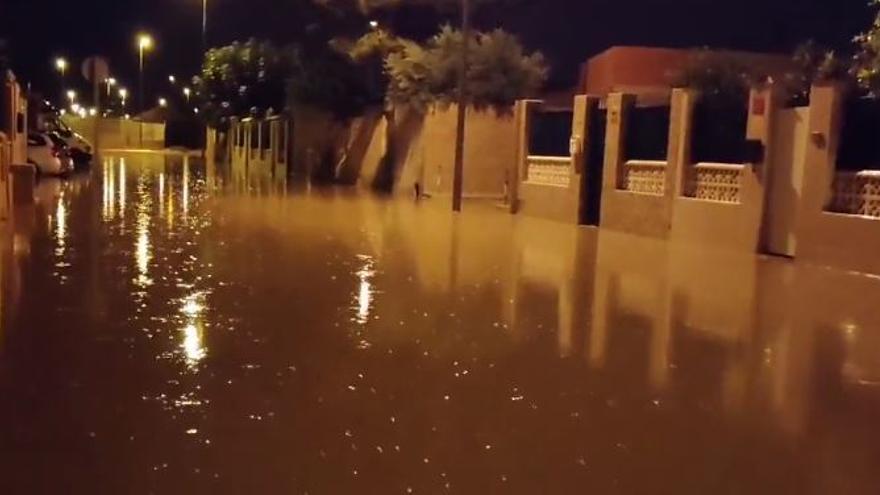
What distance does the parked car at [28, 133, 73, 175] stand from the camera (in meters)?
36.8

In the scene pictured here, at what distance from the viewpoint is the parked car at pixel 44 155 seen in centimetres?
3684

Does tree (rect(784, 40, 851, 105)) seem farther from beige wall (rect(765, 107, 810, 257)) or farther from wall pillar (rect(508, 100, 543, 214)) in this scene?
wall pillar (rect(508, 100, 543, 214))

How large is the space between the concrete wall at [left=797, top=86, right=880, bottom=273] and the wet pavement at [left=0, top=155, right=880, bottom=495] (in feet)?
1.51

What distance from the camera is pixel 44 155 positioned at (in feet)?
122

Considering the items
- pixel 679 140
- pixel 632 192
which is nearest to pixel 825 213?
pixel 679 140

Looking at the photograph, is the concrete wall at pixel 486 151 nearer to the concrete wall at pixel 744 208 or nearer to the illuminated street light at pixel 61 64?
the concrete wall at pixel 744 208

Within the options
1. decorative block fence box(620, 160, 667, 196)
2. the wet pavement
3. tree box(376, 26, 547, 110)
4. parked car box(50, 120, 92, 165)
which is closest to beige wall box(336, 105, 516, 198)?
tree box(376, 26, 547, 110)

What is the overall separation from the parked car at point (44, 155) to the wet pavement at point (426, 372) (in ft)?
70.4

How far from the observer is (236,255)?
1546 cm

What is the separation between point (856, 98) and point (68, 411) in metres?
12.9

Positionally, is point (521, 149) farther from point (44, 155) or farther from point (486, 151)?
point (44, 155)

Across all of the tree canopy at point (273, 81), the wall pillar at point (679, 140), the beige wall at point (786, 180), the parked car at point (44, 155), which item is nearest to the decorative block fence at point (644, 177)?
the wall pillar at point (679, 140)

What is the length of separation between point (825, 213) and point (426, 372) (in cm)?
961

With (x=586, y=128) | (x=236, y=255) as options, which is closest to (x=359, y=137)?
(x=586, y=128)
